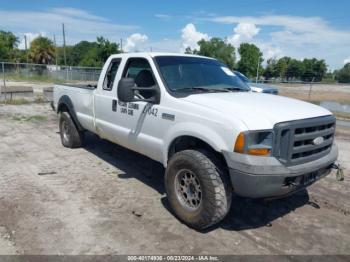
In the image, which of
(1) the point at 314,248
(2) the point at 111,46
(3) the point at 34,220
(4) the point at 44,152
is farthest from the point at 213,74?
(2) the point at 111,46

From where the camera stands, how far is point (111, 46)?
4416 cm

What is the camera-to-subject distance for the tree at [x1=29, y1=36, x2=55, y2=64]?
215 ft

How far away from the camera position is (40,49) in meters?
65.6

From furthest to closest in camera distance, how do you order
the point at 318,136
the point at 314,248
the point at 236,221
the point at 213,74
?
1. the point at 213,74
2. the point at 236,221
3. the point at 318,136
4. the point at 314,248

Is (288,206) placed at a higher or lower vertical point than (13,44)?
lower

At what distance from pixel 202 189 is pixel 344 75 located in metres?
100

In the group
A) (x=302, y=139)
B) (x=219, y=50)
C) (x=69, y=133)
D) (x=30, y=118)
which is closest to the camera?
(x=302, y=139)

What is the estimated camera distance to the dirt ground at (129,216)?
346 centimetres

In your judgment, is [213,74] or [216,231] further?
[213,74]

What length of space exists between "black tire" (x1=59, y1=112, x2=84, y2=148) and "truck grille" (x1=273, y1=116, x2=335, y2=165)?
4.74m

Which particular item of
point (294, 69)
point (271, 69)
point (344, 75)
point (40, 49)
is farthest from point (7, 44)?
point (344, 75)

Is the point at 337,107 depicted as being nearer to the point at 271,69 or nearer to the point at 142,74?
the point at 142,74

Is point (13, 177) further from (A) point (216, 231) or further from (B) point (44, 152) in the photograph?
(A) point (216, 231)

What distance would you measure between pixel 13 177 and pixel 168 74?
299 cm
